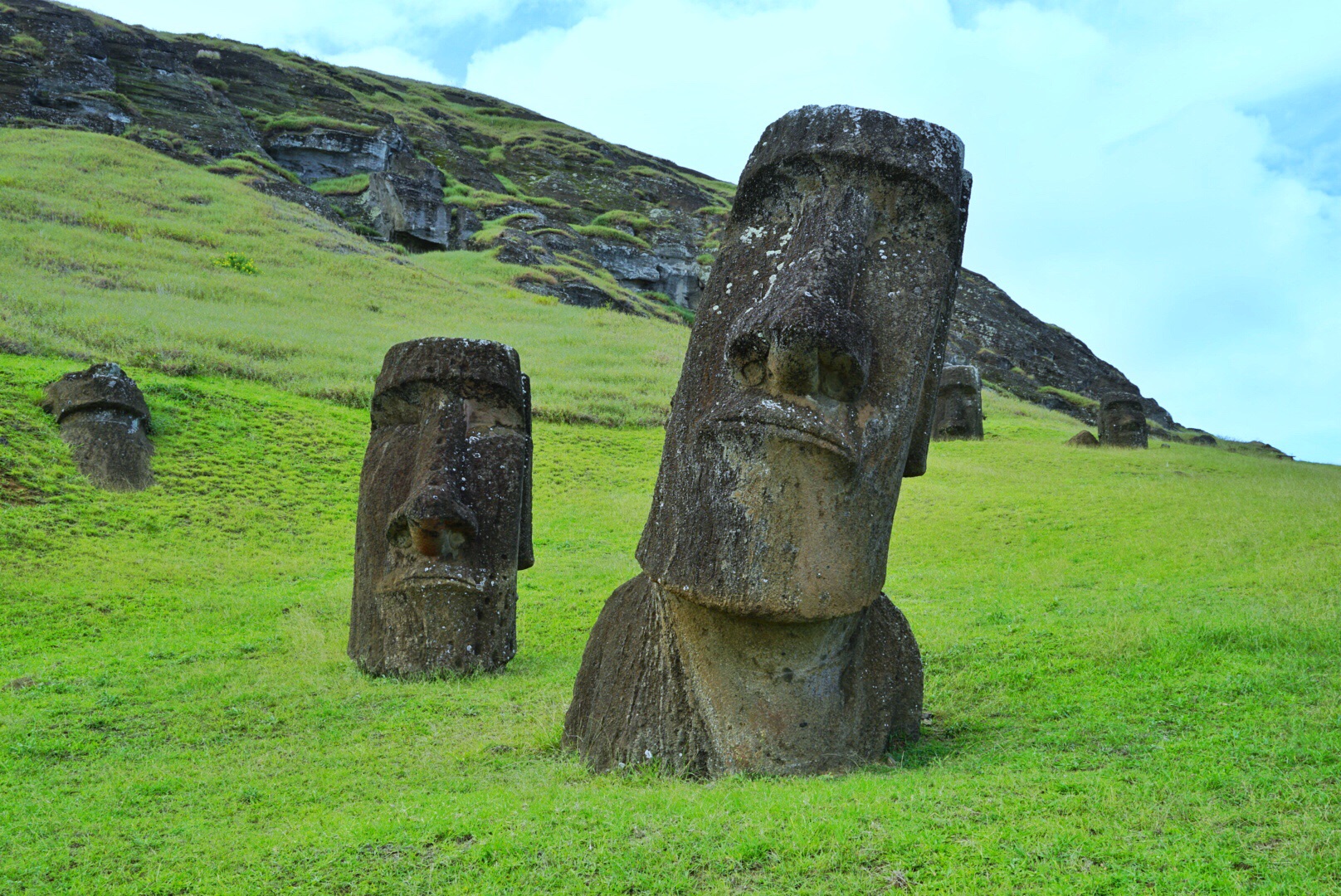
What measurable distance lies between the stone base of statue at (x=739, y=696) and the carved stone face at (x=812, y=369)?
0.32m

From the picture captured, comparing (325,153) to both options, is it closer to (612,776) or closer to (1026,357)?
(1026,357)

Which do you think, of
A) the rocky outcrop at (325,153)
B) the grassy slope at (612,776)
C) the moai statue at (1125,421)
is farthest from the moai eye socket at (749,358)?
the rocky outcrop at (325,153)

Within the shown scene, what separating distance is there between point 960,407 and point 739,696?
2297 centimetres

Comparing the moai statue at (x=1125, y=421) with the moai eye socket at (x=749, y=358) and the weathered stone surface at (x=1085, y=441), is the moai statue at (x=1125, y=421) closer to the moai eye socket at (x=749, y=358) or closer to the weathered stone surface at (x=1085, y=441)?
the weathered stone surface at (x=1085, y=441)

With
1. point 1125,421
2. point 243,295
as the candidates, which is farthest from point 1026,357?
point 243,295

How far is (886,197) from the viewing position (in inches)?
241

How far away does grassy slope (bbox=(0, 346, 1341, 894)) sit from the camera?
13.1 ft

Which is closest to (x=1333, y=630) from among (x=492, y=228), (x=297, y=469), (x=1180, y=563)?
(x=1180, y=563)

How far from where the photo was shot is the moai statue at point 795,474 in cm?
545

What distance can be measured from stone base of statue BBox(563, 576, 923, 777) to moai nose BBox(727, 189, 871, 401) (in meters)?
1.23

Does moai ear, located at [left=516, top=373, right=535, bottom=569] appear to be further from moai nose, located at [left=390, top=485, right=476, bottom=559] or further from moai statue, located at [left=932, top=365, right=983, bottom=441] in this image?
moai statue, located at [left=932, top=365, right=983, bottom=441]

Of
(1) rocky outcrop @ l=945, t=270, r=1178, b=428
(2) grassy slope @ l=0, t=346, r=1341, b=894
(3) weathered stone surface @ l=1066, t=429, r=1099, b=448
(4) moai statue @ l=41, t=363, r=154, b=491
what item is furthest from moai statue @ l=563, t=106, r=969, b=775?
(1) rocky outcrop @ l=945, t=270, r=1178, b=428

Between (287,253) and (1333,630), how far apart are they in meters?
37.4

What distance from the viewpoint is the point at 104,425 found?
1608 cm
